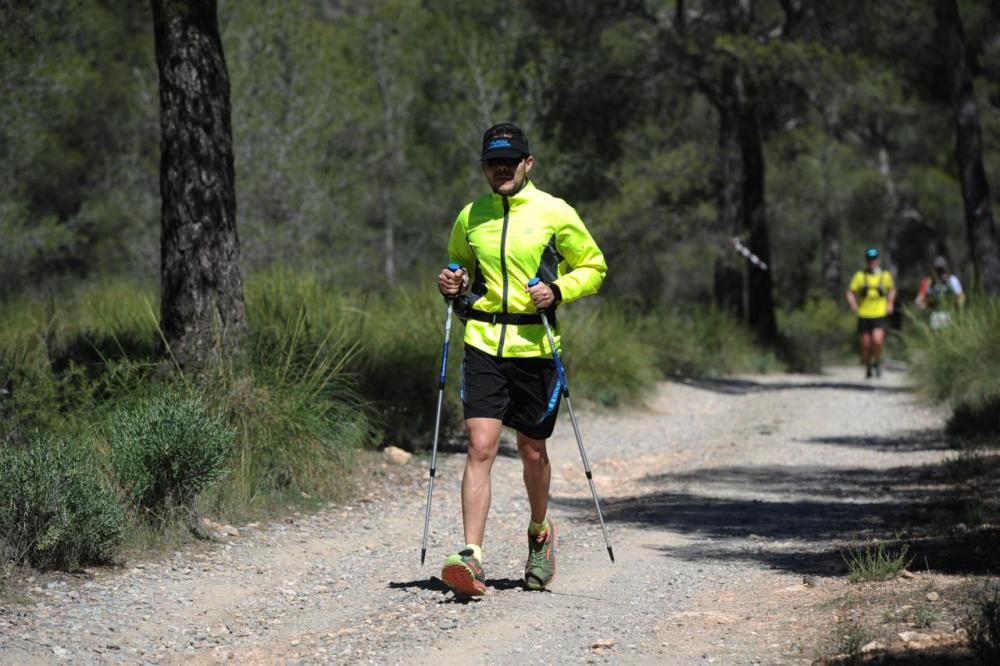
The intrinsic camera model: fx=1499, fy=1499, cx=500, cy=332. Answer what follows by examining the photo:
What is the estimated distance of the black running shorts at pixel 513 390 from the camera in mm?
7488

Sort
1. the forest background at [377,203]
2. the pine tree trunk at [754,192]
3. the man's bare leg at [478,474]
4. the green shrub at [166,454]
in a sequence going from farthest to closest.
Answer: the pine tree trunk at [754,192] → the forest background at [377,203] → the green shrub at [166,454] → the man's bare leg at [478,474]

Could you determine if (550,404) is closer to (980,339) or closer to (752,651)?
(752,651)

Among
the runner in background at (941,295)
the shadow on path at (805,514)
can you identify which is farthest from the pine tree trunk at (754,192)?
the shadow on path at (805,514)

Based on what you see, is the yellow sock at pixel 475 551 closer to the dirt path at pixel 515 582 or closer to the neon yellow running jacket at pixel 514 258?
the dirt path at pixel 515 582

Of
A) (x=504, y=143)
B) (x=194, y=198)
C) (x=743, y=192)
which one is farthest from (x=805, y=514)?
(x=743, y=192)

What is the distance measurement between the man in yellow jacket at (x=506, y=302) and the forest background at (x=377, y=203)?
6.62 ft

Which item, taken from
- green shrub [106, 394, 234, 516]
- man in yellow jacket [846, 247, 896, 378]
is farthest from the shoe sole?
man in yellow jacket [846, 247, 896, 378]

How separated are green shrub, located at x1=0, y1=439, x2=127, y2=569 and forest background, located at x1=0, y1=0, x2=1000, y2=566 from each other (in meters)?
0.02

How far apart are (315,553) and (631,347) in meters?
10.9

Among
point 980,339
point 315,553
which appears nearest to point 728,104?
point 980,339

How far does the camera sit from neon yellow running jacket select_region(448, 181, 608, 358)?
750cm

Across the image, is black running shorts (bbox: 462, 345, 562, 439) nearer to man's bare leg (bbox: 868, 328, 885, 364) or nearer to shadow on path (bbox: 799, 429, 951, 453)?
shadow on path (bbox: 799, 429, 951, 453)

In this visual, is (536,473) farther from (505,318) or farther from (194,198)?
(194,198)

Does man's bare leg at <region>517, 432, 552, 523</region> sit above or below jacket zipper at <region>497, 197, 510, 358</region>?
below
